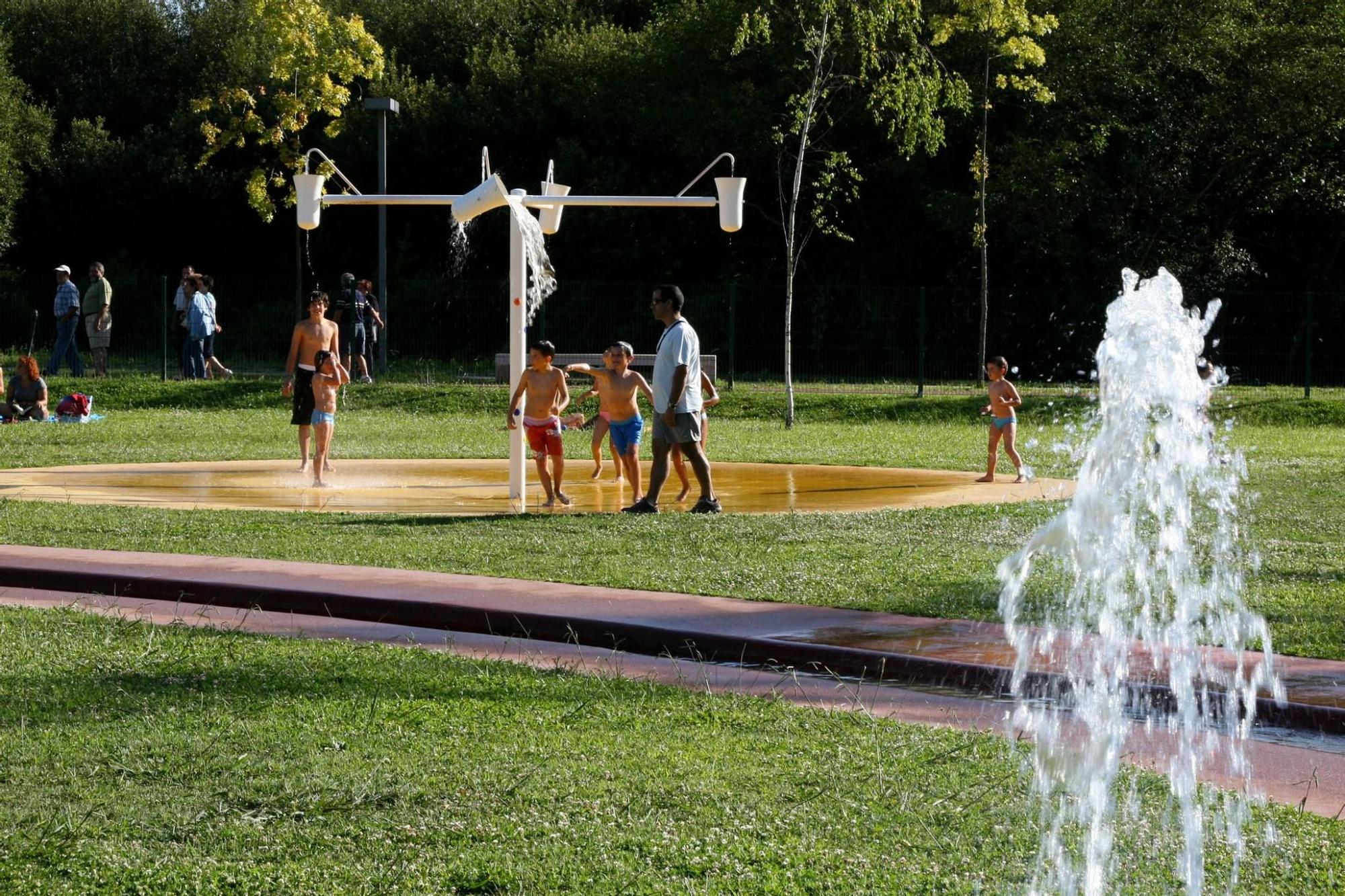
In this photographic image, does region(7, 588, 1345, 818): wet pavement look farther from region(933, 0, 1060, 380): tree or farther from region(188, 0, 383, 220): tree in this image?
region(188, 0, 383, 220): tree

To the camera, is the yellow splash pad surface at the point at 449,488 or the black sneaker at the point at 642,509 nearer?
the black sneaker at the point at 642,509

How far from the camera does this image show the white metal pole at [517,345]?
1443 cm

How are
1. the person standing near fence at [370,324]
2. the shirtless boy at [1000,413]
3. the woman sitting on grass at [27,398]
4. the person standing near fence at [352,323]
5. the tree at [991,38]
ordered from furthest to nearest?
the person standing near fence at [370,324]
the person standing near fence at [352,323]
the tree at [991,38]
the woman sitting on grass at [27,398]
the shirtless boy at [1000,413]

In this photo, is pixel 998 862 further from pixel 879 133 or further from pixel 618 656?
pixel 879 133

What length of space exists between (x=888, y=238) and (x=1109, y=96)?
22.2ft

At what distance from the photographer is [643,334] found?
116ft

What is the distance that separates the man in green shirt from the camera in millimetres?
29438

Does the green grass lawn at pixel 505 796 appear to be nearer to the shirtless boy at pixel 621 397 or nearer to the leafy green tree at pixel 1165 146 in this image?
the shirtless boy at pixel 621 397

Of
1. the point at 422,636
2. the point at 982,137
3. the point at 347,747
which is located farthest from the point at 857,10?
the point at 347,747

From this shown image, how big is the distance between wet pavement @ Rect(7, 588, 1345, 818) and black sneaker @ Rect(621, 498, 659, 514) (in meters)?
4.60

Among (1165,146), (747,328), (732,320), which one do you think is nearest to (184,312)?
(732,320)

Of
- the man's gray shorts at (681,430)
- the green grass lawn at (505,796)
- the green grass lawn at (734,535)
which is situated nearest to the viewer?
the green grass lawn at (505,796)

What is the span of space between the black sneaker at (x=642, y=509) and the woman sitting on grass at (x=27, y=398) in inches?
510

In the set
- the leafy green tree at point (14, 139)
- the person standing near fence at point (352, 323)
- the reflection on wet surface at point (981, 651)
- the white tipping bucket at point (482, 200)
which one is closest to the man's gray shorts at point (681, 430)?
the white tipping bucket at point (482, 200)
